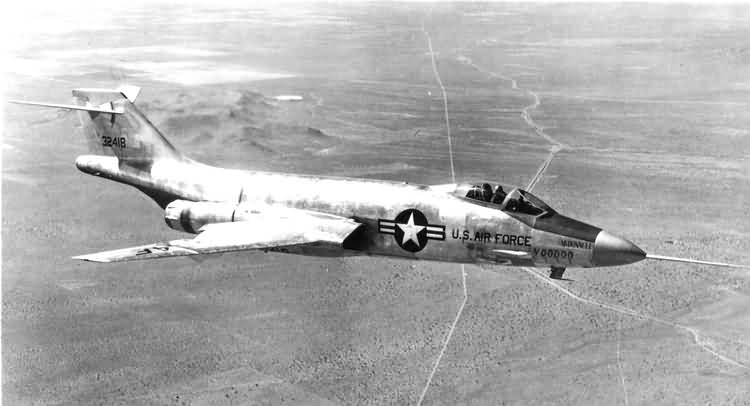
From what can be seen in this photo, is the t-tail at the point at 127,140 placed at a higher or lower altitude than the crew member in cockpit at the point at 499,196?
higher

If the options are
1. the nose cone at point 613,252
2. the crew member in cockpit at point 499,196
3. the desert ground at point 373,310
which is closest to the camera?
the nose cone at point 613,252

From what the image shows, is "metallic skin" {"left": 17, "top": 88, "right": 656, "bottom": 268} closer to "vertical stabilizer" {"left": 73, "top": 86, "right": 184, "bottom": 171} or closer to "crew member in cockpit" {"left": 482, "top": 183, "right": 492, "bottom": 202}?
"crew member in cockpit" {"left": 482, "top": 183, "right": 492, "bottom": 202}

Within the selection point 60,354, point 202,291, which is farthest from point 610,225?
point 60,354

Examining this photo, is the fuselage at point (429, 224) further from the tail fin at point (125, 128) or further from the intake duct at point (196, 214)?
the tail fin at point (125, 128)

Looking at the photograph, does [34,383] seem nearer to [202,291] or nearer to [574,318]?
[202,291]

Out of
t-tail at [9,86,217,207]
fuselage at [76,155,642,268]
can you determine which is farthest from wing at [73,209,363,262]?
t-tail at [9,86,217,207]

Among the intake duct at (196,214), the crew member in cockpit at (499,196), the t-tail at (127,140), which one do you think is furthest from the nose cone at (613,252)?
the t-tail at (127,140)

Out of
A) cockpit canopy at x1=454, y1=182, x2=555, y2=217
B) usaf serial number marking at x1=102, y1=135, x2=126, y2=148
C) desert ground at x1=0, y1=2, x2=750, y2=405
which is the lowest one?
desert ground at x1=0, y1=2, x2=750, y2=405
